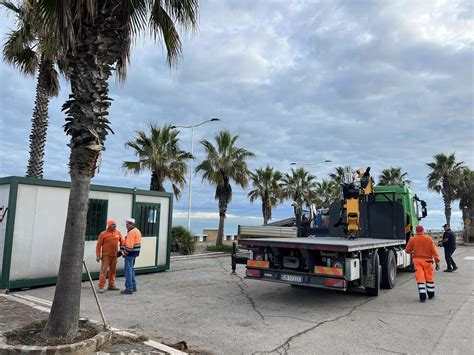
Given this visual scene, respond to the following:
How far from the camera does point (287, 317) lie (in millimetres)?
7297

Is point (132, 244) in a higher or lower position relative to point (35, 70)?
lower

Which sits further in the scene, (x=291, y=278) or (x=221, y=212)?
(x=221, y=212)

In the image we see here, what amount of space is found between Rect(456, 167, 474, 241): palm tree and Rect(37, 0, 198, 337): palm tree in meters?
42.0

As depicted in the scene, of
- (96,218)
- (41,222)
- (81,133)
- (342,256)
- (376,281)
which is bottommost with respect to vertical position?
(376,281)

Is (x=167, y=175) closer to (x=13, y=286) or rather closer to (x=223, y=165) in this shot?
(x=223, y=165)

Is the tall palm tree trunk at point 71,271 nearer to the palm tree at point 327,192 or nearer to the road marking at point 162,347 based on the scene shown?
the road marking at point 162,347

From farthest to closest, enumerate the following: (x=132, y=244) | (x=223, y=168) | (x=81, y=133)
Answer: (x=223, y=168) → (x=132, y=244) → (x=81, y=133)

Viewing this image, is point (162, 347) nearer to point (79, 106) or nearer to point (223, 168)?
point (79, 106)

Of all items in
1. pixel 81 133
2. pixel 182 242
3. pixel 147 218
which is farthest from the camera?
pixel 182 242

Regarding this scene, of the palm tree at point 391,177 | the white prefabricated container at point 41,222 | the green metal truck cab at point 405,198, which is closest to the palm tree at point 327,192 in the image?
the palm tree at point 391,177

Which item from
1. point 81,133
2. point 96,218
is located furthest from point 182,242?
point 81,133

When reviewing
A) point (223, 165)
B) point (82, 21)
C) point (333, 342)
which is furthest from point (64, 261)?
point (223, 165)

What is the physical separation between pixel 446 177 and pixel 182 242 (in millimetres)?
32418

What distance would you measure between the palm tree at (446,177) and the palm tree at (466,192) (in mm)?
601
